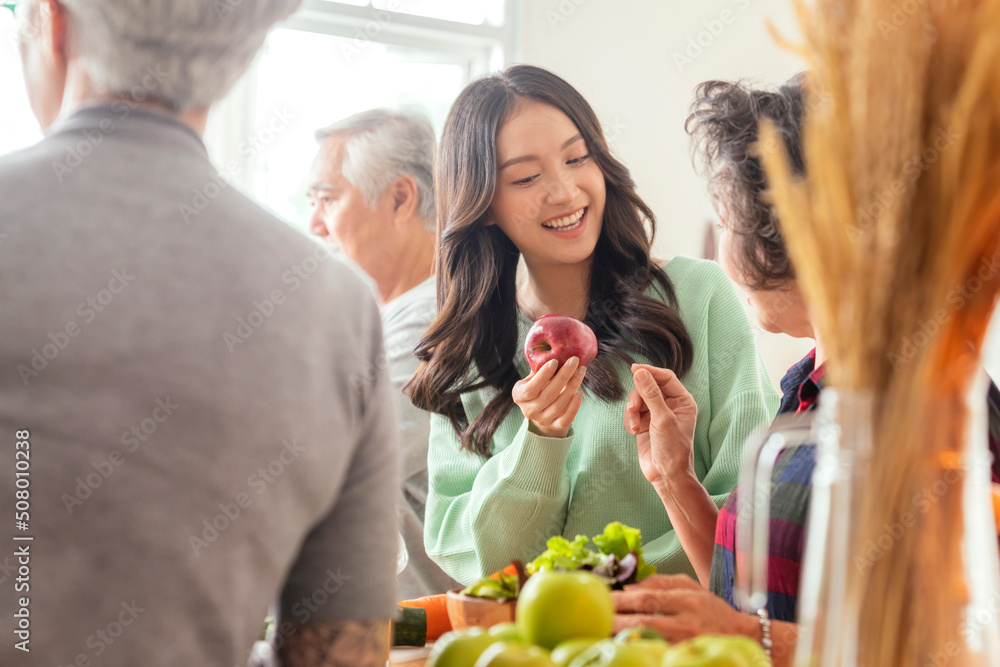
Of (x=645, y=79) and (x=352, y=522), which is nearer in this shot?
(x=352, y=522)

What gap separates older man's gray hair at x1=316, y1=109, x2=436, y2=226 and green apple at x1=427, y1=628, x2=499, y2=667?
218 centimetres

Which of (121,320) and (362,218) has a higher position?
(362,218)

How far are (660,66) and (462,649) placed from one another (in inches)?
159

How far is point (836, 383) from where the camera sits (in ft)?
1.92

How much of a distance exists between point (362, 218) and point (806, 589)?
2338mm

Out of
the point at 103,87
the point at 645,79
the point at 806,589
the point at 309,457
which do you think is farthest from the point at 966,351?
the point at 645,79

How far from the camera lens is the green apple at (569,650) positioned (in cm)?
66

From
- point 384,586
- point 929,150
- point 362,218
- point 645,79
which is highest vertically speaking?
point 645,79

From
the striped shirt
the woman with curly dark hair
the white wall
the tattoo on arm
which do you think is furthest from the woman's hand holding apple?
the white wall

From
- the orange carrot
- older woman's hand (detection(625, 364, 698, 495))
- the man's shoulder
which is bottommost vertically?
the orange carrot

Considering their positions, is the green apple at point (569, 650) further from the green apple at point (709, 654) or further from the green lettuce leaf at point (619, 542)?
the green lettuce leaf at point (619, 542)

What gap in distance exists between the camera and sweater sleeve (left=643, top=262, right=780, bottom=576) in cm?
160

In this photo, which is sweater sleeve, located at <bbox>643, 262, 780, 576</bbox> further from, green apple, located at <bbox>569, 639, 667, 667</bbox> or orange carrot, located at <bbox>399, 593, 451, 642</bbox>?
green apple, located at <bbox>569, 639, 667, 667</bbox>

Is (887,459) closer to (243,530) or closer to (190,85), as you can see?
(243,530)
